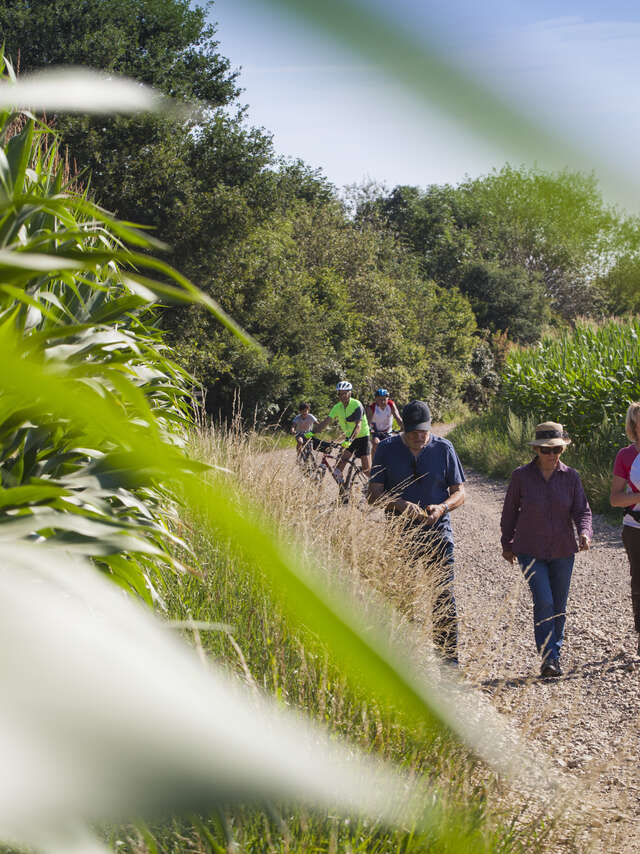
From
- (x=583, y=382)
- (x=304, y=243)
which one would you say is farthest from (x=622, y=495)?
(x=304, y=243)

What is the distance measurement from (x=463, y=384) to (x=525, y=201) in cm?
2937

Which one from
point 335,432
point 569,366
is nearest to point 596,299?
point 335,432

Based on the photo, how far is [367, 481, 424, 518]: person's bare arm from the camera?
4938 mm

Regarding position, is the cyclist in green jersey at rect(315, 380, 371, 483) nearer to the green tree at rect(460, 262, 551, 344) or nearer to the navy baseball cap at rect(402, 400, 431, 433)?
the navy baseball cap at rect(402, 400, 431, 433)

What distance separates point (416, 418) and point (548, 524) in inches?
45.9

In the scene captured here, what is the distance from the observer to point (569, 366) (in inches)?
623

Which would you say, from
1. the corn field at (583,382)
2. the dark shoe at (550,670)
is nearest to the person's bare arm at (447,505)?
the dark shoe at (550,670)

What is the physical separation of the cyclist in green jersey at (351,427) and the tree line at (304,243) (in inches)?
65.3

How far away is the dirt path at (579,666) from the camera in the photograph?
2611mm

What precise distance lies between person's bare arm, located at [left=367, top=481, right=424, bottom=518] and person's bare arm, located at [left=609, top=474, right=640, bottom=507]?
4.46 feet

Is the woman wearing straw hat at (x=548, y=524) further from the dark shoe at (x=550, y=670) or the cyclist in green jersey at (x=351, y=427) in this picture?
the cyclist in green jersey at (x=351, y=427)

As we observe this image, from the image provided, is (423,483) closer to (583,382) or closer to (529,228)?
(529,228)

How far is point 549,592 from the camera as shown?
5.10 metres

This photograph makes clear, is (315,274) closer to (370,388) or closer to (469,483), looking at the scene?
(370,388)
